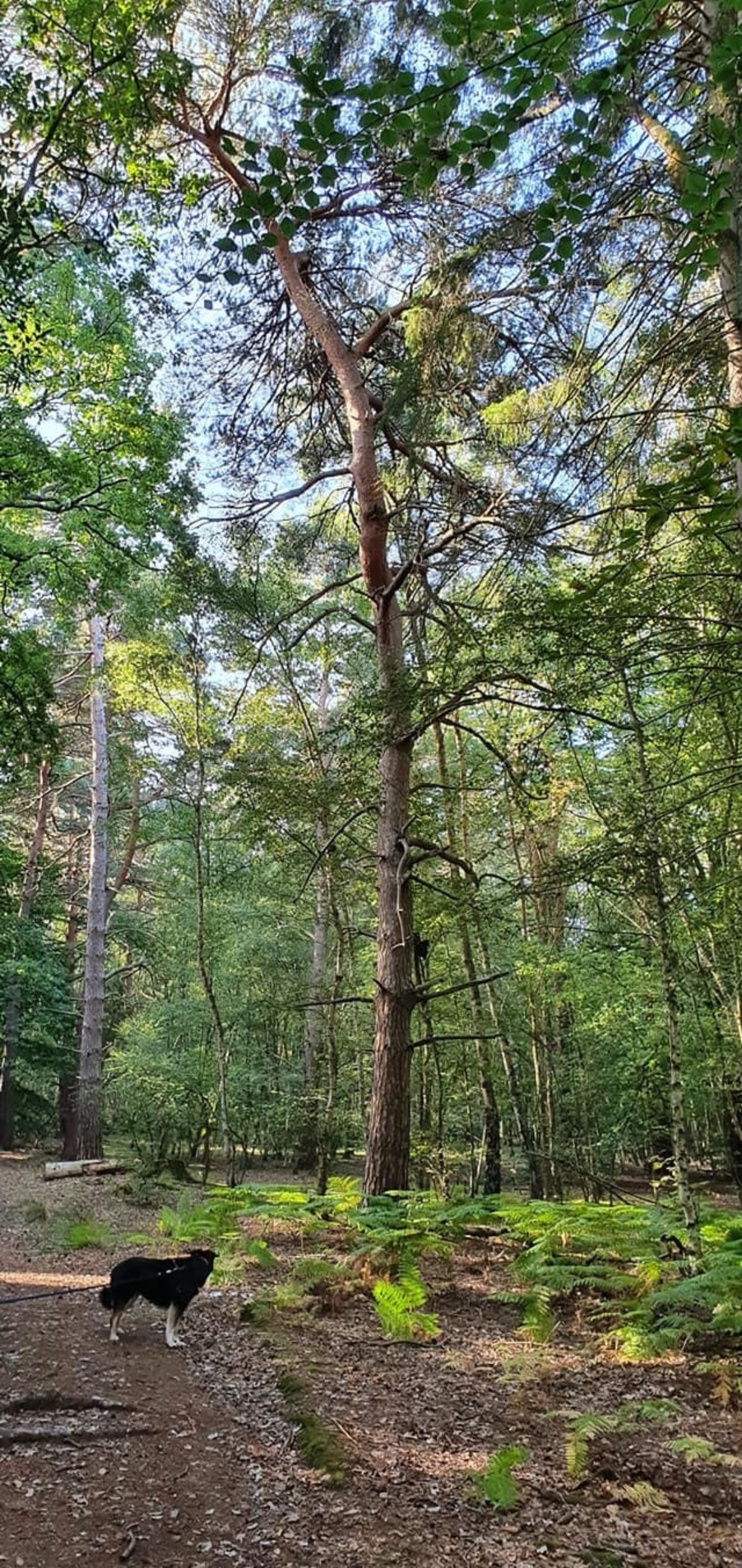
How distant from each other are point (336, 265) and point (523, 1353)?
969cm

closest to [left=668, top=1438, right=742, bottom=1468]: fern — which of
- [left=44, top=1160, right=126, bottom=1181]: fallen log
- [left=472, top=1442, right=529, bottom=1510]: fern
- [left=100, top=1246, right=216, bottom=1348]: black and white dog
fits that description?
[left=472, top=1442, right=529, bottom=1510]: fern

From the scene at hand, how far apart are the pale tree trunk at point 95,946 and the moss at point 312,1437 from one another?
10281mm

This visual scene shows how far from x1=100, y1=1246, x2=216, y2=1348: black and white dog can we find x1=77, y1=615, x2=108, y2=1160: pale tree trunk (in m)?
9.26

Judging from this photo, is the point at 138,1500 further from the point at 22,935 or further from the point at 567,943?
the point at 22,935

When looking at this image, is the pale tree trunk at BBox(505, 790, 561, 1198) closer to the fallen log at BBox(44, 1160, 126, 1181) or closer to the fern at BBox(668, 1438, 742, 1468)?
the fallen log at BBox(44, 1160, 126, 1181)

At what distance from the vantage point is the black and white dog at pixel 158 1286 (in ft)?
15.2

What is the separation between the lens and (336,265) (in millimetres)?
8484

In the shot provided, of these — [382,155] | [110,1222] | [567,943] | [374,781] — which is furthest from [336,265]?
[110,1222]

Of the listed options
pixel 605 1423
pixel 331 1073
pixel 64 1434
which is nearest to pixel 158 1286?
pixel 64 1434

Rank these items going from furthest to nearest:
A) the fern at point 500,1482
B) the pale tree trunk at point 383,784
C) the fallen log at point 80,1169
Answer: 1. the fallen log at point 80,1169
2. the pale tree trunk at point 383,784
3. the fern at point 500,1482

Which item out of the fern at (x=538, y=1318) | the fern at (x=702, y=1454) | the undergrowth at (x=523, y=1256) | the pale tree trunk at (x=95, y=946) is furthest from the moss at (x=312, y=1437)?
the pale tree trunk at (x=95, y=946)

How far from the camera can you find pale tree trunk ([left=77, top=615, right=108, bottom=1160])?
13.2m

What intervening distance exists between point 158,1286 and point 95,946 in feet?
32.3

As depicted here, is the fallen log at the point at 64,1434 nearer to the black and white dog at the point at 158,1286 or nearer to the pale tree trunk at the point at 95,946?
the black and white dog at the point at 158,1286
